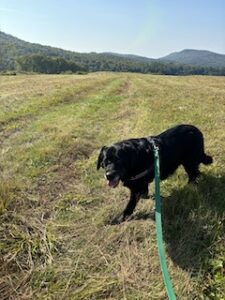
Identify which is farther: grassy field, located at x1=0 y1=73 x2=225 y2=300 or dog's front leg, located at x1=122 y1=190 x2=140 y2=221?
dog's front leg, located at x1=122 y1=190 x2=140 y2=221

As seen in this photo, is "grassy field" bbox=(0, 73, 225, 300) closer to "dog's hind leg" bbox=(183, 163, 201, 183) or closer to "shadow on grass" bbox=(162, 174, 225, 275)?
"shadow on grass" bbox=(162, 174, 225, 275)

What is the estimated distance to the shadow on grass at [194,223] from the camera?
4070 mm

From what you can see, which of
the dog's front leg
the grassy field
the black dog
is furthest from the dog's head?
the grassy field

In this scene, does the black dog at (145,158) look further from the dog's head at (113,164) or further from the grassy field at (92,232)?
the grassy field at (92,232)

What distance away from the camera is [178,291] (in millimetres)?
3549

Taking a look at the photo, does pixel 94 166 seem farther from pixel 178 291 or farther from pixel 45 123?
pixel 45 123

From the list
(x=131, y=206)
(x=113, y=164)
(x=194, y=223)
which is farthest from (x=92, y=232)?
(x=194, y=223)

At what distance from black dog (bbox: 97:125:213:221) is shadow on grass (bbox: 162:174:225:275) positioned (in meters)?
0.38

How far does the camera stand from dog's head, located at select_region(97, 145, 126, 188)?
15.5 ft

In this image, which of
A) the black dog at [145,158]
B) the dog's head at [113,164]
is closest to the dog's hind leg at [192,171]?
the black dog at [145,158]

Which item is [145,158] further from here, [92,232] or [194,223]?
[92,232]

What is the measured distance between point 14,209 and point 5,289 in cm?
150

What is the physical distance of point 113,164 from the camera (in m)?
4.91

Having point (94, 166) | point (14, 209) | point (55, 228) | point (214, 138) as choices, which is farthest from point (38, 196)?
point (214, 138)
